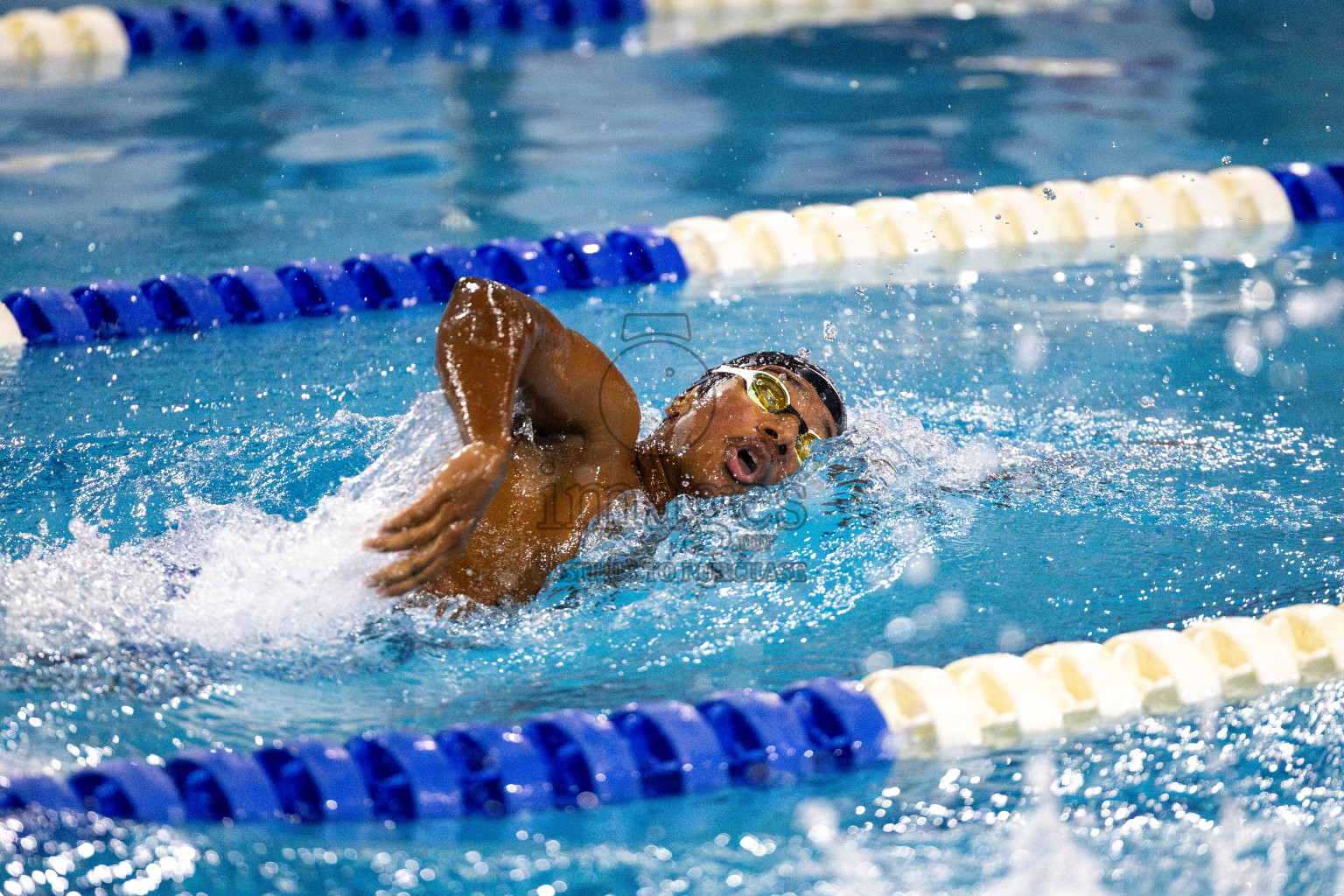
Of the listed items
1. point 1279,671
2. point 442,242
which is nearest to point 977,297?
point 442,242

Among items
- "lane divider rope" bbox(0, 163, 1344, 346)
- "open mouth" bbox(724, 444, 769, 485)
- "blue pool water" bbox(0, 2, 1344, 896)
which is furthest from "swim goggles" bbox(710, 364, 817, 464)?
"lane divider rope" bbox(0, 163, 1344, 346)

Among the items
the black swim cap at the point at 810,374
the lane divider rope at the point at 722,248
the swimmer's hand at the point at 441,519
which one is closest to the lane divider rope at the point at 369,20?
the lane divider rope at the point at 722,248

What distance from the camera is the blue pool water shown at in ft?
7.23

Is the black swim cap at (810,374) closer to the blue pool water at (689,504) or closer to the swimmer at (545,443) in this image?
the swimmer at (545,443)

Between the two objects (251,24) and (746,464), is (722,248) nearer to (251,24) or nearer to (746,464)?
(746,464)

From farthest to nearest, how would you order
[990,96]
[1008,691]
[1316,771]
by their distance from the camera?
[990,96] → [1008,691] → [1316,771]

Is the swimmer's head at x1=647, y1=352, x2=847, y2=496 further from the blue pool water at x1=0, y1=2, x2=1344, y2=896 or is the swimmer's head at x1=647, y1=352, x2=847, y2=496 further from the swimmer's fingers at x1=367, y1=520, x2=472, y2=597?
the swimmer's fingers at x1=367, y1=520, x2=472, y2=597

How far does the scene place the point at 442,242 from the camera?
525 centimetres

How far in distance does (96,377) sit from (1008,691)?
2825mm

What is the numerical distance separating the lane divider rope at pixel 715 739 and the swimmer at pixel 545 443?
0.31 m

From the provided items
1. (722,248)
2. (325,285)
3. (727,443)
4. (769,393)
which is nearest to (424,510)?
(727,443)

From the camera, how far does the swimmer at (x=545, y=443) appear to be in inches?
88.7

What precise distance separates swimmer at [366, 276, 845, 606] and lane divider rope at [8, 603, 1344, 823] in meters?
0.31

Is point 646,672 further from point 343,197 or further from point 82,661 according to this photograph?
point 343,197
